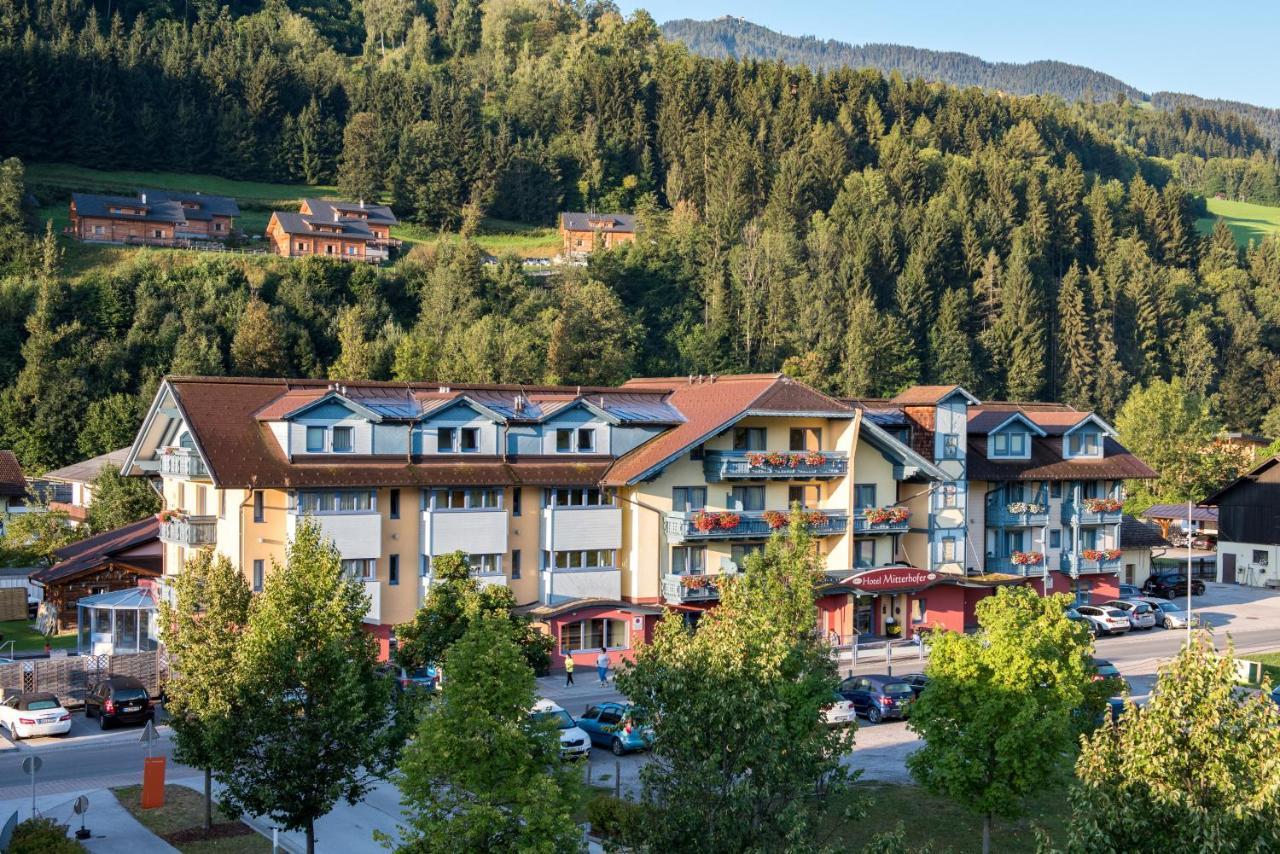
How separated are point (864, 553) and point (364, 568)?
20800 millimetres

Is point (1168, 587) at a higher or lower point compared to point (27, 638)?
higher

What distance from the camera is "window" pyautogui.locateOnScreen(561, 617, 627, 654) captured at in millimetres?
47688

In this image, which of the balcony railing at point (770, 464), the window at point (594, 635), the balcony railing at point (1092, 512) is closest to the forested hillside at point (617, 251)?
the balcony railing at point (770, 464)

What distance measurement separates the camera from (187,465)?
45.3 m

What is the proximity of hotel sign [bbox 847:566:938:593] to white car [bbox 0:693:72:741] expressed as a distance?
28041mm

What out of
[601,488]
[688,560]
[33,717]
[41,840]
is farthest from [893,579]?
[41,840]

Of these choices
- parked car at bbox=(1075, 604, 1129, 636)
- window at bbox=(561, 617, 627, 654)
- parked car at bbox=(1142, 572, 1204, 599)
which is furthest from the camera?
parked car at bbox=(1142, 572, 1204, 599)

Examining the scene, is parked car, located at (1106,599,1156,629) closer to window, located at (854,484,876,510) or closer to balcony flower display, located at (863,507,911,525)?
balcony flower display, located at (863,507,911,525)

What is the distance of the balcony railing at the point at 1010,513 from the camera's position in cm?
5819

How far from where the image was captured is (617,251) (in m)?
124

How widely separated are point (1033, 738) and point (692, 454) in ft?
86.2

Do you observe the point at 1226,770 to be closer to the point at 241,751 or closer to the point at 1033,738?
the point at 1033,738

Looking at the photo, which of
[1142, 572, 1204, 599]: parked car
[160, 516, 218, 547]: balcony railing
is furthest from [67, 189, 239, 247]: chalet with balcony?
[1142, 572, 1204, 599]: parked car

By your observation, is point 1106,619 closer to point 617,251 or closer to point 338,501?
point 338,501
